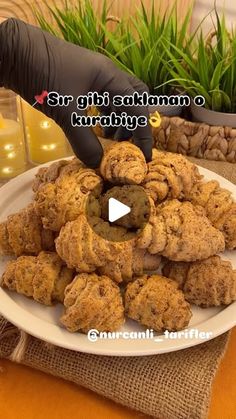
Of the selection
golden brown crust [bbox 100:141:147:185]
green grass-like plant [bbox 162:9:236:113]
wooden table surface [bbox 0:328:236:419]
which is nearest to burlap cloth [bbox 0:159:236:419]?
wooden table surface [bbox 0:328:236:419]

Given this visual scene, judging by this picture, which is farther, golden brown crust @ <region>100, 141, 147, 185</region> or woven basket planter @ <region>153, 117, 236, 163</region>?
woven basket planter @ <region>153, 117, 236, 163</region>

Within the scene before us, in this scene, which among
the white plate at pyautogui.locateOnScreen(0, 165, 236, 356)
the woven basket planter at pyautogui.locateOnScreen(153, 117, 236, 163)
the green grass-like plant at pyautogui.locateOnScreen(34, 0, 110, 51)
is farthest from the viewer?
the green grass-like plant at pyautogui.locateOnScreen(34, 0, 110, 51)

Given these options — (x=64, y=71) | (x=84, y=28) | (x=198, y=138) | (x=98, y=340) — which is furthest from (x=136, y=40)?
(x=98, y=340)

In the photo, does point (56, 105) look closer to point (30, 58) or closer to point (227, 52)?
point (30, 58)

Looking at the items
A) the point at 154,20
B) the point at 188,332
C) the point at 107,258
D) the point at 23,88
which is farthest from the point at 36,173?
the point at 154,20

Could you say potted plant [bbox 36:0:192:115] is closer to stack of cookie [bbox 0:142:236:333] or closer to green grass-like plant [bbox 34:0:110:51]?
green grass-like plant [bbox 34:0:110:51]

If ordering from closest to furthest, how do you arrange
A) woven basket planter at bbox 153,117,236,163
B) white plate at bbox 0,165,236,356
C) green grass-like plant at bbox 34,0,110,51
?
white plate at bbox 0,165,236,356 < woven basket planter at bbox 153,117,236,163 < green grass-like plant at bbox 34,0,110,51
